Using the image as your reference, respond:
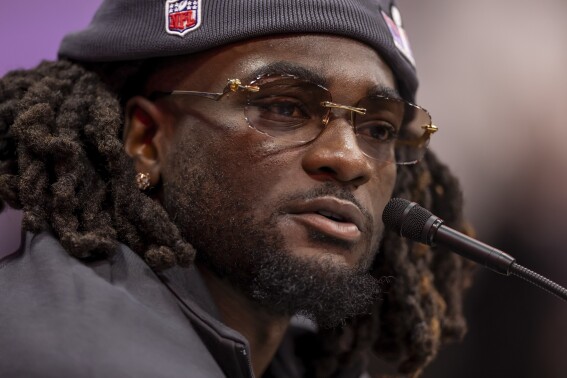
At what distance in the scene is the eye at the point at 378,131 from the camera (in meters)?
1.73

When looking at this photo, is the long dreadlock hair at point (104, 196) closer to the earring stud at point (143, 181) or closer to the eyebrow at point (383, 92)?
the earring stud at point (143, 181)

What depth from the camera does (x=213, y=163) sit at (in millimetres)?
1637

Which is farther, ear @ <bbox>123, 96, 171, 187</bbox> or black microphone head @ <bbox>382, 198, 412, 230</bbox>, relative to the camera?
ear @ <bbox>123, 96, 171, 187</bbox>

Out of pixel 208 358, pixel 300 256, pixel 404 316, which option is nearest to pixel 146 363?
pixel 208 358

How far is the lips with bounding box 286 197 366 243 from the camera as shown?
1574mm

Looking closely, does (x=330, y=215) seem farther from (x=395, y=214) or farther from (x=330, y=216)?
(x=395, y=214)

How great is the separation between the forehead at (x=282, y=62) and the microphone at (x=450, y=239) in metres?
0.30

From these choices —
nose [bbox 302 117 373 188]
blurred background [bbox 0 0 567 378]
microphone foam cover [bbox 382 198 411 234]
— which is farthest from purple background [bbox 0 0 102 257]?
microphone foam cover [bbox 382 198 411 234]

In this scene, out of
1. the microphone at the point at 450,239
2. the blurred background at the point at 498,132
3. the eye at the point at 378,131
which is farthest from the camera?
the blurred background at the point at 498,132

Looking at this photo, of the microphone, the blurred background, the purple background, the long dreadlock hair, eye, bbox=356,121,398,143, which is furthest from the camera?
the blurred background

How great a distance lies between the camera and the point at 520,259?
8.18 feet

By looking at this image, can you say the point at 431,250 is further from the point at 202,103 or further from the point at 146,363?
the point at 146,363

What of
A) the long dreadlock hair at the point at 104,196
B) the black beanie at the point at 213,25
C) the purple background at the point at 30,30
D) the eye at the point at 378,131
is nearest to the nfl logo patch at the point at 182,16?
the black beanie at the point at 213,25

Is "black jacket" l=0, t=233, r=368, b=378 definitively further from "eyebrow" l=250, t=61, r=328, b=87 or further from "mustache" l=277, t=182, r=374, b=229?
"eyebrow" l=250, t=61, r=328, b=87
